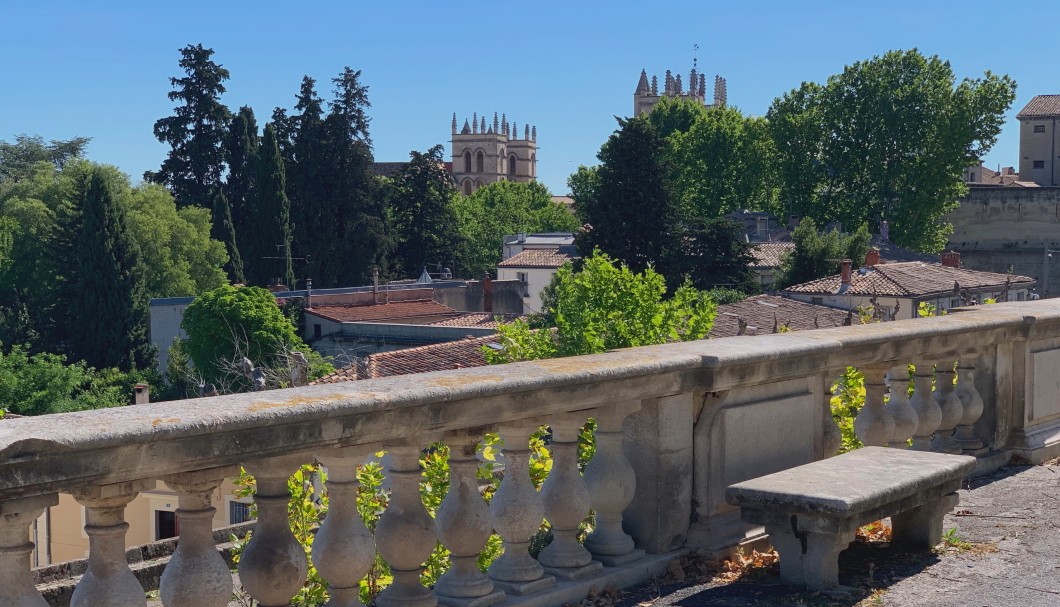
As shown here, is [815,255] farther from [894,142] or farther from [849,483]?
[849,483]

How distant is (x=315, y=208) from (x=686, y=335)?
5308 cm

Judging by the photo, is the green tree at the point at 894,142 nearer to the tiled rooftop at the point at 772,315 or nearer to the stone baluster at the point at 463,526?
the tiled rooftop at the point at 772,315

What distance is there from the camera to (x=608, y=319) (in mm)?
15766

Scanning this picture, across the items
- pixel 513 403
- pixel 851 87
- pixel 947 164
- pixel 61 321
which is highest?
A: pixel 851 87

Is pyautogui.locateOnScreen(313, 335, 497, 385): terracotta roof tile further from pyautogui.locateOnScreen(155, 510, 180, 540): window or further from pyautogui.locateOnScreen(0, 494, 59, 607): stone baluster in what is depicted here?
pyautogui.locateOnScreen(0, 494, 59, 607): stone baluster

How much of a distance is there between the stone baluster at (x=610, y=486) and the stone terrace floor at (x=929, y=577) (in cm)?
17

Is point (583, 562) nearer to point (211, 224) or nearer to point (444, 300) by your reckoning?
point (444, 300)

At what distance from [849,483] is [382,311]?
49264 millimetres

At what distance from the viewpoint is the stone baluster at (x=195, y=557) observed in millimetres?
2842


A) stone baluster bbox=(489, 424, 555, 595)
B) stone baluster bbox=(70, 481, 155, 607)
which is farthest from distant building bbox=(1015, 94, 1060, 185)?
stone baluster bbox=(70, 481, 155, 607)

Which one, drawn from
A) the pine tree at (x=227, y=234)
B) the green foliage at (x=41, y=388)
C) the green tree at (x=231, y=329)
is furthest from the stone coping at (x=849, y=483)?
the pine tree at (x=227, y=234)

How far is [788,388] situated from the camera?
16.5 feet

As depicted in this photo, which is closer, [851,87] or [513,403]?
[513,403]

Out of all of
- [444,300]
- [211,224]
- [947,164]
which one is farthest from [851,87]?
[211,224]
